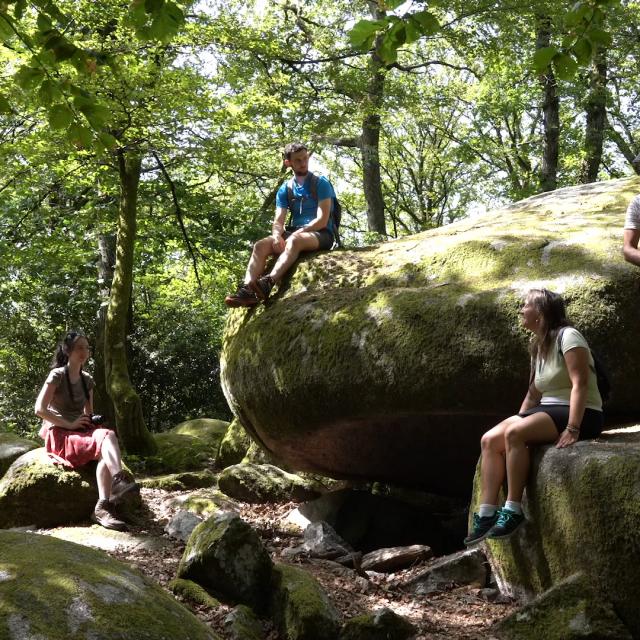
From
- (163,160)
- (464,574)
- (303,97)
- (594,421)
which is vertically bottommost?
(464,574)

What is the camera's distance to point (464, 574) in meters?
5.94

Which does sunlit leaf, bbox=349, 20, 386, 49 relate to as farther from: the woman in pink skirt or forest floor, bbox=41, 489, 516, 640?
the woman in pink skirt

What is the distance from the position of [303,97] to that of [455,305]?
Answer: 36.3ft

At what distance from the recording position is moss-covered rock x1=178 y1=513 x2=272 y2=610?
5.27m

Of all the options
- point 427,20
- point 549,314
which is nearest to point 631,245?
point 549,314

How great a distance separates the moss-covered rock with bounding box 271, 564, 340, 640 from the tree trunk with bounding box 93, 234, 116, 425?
10.7 meters

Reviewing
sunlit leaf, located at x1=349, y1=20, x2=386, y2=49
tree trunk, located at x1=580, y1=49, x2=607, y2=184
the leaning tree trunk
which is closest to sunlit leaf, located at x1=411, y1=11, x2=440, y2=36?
sunlit leaf, located at x1=349, y1=20, x2=386, y2=49

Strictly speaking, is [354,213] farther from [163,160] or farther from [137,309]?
[163,160]

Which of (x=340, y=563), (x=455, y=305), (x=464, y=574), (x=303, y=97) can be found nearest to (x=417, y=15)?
(x=455, y=305)

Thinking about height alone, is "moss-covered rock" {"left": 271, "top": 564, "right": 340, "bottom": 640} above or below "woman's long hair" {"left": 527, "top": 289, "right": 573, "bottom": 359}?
below

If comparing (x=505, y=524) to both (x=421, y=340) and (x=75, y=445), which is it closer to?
(x=421, y=340)

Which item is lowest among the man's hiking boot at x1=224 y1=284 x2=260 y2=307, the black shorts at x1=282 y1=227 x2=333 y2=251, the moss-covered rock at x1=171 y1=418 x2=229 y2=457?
the moss-covered rock at x1=171 y1=418 x2=229 y2=457

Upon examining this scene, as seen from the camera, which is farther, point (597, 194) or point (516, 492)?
point (597, 194)

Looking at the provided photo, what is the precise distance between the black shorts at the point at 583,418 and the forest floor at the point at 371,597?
55.6 inches
